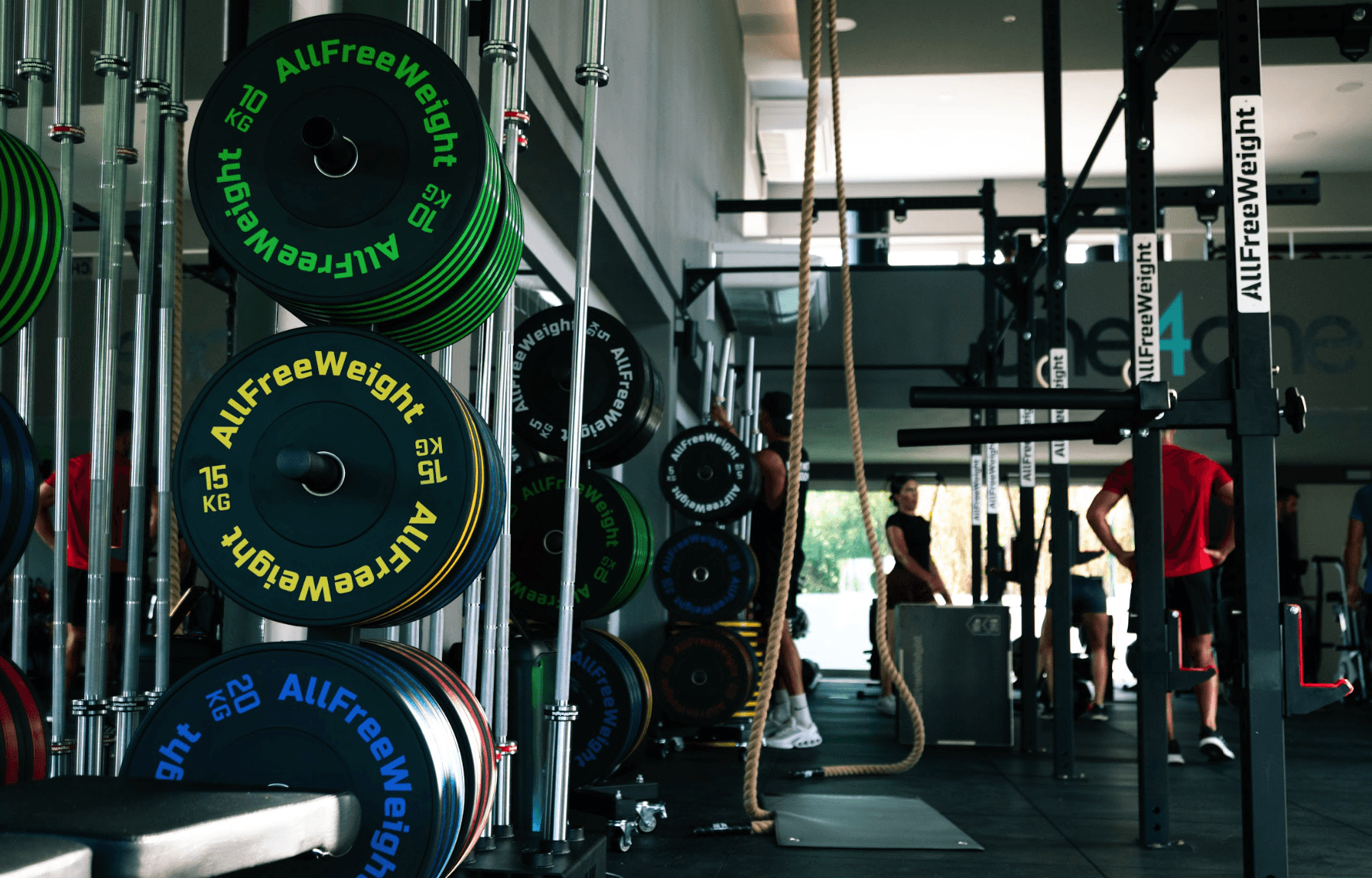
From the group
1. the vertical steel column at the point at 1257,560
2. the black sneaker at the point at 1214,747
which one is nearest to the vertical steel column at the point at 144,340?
the vertical steel column at the point at 1257,560

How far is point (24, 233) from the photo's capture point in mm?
1362

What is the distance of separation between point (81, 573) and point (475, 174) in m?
3.44

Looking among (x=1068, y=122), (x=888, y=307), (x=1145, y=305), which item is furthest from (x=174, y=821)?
(x=1068, y=122)

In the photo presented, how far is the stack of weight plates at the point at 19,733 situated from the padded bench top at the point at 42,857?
717mm

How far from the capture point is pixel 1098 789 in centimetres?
342

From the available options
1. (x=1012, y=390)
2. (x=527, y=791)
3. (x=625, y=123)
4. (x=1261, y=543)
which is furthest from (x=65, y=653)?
(x=625, y=123)

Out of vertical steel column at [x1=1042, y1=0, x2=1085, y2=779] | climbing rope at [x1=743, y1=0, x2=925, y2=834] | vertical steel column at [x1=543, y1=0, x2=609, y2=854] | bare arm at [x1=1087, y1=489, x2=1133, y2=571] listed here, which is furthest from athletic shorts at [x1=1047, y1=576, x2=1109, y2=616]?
vertical steel column at [x1=543, y1=0, x2=609, y2=854]

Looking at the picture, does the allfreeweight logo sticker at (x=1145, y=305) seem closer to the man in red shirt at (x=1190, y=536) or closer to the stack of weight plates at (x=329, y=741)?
the man in red shirt at (x=1190, y=536)

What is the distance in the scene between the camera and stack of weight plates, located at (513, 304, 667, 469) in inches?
109

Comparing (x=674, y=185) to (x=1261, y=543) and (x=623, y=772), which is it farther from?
(x=1261, y=543)

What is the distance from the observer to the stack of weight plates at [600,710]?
2.86 meters

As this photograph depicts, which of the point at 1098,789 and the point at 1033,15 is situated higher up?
the point at 1033,15

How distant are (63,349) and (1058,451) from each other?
9.42 feet

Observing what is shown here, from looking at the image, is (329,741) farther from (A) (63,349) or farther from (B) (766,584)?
(B) (766,584)
